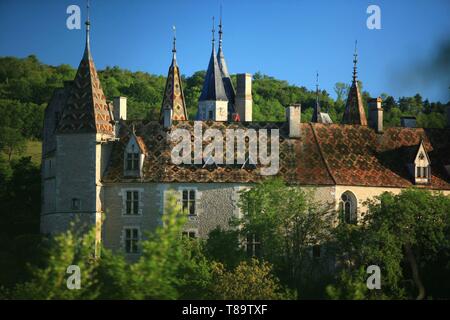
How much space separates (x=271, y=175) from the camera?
67250mm

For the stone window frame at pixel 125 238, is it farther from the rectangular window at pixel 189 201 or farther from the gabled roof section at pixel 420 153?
the gabled roof section at pixel 420 153

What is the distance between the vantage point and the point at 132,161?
66562 millimetres

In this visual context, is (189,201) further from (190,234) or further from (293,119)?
(293,119)

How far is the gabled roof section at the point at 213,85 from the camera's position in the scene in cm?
8894

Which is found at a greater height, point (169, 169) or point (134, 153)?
point (134, 153)

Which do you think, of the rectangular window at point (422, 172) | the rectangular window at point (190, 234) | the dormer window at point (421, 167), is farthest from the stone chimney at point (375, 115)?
the rectangular window at point (190, 234)

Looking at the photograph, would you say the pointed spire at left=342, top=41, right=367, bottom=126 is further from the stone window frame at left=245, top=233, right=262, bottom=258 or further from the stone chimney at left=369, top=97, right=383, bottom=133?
the stone window frame at left=245, top=233, right=262, bottom=258

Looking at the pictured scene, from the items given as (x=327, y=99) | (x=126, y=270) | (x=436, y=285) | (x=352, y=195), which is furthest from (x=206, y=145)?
(x=327, y=99)

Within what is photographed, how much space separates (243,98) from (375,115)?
17942 mm

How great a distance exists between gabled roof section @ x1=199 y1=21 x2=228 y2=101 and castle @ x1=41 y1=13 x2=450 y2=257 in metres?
18.7

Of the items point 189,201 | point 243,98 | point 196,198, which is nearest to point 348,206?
point 196,198

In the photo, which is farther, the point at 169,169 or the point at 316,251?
the point at 169,169

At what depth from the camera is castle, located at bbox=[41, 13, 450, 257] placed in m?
65.8

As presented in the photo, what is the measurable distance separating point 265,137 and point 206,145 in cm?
293
